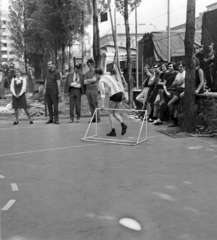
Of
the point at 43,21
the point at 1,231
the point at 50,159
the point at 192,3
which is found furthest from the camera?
the point at 43,21

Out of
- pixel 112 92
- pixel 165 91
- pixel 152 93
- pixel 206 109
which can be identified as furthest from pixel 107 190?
pixel 152 93

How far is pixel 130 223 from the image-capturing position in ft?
13.4

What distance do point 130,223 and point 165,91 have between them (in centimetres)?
855

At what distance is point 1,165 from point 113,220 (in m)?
3.35

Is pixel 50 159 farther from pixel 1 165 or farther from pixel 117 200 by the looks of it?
pixel 117 200

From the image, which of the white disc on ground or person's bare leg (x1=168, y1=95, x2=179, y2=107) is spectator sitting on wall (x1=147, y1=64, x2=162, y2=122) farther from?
the white disc on ground

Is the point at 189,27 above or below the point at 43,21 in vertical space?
below

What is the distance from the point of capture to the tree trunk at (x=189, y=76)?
32.8ft

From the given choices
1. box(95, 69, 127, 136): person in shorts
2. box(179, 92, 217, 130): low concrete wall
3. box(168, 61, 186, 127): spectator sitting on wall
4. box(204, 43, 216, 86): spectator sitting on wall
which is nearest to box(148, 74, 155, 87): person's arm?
box(168, 61, 186, 127): spectator sitting on wall

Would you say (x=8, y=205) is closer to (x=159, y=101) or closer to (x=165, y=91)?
(x=165, y=91)

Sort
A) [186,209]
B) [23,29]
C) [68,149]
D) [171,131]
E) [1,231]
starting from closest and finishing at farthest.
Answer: [1,231] → [186,209] → [68,149] → [171,131] → [23,29]

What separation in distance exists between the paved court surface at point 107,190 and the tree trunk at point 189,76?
121 cm

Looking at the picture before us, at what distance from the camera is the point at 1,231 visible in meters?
3.92

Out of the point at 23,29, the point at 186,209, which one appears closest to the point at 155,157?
the point at 186,209
